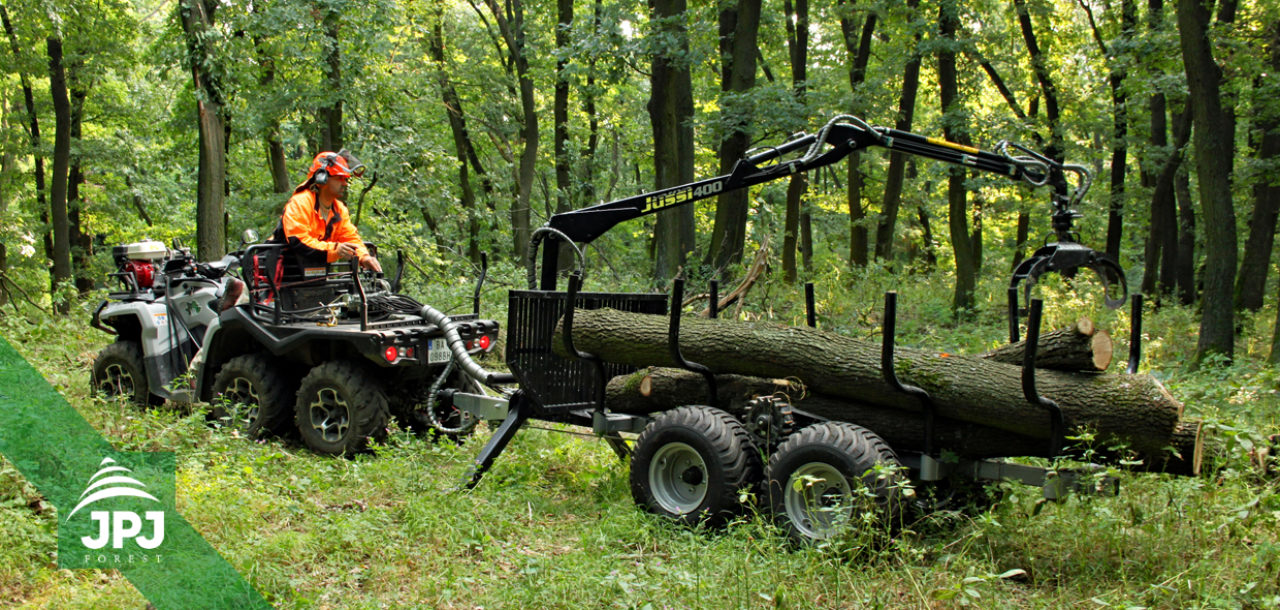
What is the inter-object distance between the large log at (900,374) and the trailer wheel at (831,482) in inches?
16.0

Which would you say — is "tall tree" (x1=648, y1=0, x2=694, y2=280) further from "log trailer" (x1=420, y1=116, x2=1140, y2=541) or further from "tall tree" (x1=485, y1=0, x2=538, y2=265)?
"tall tree" (x1=485, y1=0, x2=538, y2=265)

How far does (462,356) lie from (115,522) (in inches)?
108

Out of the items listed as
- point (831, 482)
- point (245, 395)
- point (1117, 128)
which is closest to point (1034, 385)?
point (831, 482)

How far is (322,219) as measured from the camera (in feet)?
26.4

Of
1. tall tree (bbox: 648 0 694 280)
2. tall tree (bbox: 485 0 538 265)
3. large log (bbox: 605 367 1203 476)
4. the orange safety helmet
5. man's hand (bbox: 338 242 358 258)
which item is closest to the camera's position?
large log (bbox: 605 367 1203 476)

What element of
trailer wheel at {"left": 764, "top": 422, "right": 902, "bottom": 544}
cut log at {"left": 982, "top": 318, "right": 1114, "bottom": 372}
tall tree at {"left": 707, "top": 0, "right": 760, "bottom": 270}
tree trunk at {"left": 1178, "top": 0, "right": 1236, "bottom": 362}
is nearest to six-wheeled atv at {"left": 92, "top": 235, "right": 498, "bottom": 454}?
trailer wheel at {"left": 764, "top": 422, "right": 902, "bottom": 544}

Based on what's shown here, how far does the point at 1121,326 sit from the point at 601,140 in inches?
820

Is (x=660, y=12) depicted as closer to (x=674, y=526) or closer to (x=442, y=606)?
(x=674, y=526)

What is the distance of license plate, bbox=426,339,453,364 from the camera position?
7.55 metres

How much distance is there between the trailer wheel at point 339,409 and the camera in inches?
289

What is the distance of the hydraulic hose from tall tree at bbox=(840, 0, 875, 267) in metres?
11.0

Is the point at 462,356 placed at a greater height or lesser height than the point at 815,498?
greater

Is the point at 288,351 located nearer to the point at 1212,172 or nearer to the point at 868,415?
the point at 868,415

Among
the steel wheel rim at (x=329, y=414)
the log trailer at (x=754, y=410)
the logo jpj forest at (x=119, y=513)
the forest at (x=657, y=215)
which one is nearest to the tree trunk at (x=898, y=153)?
the forest at (x=657, y=215)
